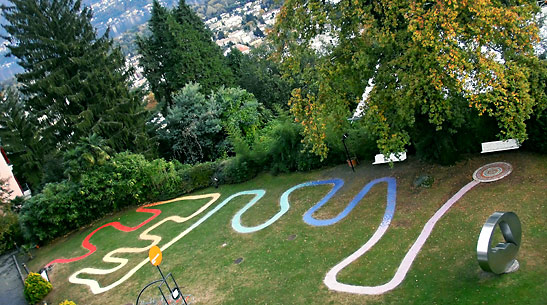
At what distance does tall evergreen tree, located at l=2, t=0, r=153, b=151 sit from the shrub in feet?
46.4

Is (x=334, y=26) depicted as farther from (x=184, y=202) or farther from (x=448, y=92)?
(x=184, y=202)

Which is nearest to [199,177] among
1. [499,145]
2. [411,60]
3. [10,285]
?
[10,285]

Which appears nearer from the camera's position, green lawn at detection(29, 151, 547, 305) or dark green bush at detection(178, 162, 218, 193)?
green lawn at detection(29, 151, 547, 305)

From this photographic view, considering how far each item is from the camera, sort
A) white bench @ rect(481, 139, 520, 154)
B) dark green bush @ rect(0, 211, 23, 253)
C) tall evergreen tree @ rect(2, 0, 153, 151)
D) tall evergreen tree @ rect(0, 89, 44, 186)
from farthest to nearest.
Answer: tall evergreen tree @ rect(0, 89, 44, 186)
tall evergreen tree @ rect(2, 0, 153, 151)
dark green bush @ rect(0, 211, 23, 253)
white bench @ rect(481, 139, 520, 154)

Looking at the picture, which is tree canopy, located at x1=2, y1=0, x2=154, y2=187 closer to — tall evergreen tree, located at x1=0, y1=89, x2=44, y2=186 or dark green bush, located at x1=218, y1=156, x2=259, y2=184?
tall evergreen tree, located at x1=0, y1=89, x2=44, y2=186

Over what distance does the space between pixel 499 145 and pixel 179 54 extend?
2930cm

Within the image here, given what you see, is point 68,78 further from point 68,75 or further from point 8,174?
point 8,174

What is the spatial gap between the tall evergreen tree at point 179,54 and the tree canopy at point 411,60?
24.4 metres

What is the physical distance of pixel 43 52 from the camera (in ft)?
94.6

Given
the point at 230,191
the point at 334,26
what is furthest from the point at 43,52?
the point at 334,26

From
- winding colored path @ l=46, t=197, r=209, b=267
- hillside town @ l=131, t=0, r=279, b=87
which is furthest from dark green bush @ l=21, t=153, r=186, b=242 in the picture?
hillside town @ l=131, t=0, r=279, b=87

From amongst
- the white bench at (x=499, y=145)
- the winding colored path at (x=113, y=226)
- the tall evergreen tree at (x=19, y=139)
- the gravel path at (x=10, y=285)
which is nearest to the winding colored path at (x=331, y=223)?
the winding colored path at (x=113, y=226)

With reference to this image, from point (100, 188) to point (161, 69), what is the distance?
761 inches

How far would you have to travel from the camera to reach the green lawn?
10453 millimetres
